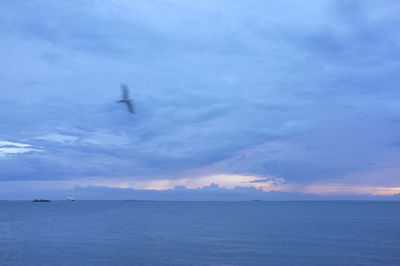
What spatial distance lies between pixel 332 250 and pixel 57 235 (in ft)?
169

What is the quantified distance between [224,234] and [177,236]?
32.3 feet

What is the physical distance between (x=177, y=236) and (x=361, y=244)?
3266 centimetres

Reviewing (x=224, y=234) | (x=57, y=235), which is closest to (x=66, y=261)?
(x=57, y=235)

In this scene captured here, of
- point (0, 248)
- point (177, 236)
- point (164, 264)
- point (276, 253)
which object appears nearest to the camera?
point (164, 264)

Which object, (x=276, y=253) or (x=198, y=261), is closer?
(x=198, y=261)

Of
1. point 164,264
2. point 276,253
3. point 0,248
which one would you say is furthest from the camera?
point 0,248

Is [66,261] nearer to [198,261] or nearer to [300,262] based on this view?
[198,261]

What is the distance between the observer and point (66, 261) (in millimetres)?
42094

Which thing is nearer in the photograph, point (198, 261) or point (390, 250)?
point (198, 261)

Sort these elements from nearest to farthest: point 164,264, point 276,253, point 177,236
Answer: point 164,264 → point 276,253 → point 177,236

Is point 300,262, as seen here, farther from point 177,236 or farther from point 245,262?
point 177,236

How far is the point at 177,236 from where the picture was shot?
6388 centimetres

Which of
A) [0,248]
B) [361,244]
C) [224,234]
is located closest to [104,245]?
[0,248]

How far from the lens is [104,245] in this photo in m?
53.4
